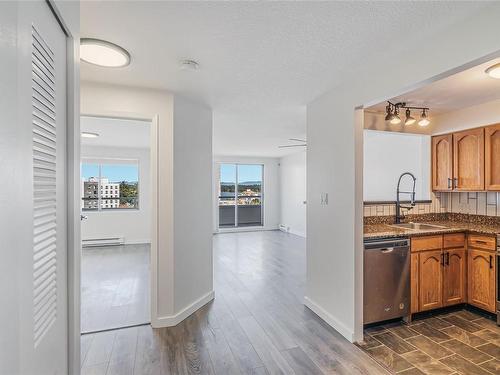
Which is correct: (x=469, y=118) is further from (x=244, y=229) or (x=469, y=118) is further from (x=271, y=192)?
(x=244, y=229)

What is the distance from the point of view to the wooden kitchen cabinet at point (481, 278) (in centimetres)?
275

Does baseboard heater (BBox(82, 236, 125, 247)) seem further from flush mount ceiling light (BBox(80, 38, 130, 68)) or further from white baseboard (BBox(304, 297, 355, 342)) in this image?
flush mount ceiling light (BBox(80, 38, 130, 68))

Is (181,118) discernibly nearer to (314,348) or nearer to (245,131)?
(245,131)

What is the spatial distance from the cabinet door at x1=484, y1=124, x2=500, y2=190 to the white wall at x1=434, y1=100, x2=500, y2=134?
11 centimetres

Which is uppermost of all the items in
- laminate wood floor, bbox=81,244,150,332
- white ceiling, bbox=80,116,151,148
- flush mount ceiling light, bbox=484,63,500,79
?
white ceiling, bbox=80,116,151,148

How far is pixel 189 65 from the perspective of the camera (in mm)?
2145

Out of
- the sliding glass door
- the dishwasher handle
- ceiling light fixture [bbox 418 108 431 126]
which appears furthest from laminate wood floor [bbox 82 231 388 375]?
the sliding glass door

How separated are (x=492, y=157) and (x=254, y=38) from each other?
2985mm

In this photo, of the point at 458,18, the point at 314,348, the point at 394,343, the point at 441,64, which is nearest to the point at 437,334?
the point at 394,343

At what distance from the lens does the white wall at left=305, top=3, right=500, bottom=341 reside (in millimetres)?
1621

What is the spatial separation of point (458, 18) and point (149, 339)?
3259 millimetres

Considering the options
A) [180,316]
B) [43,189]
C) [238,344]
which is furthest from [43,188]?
[180,316]

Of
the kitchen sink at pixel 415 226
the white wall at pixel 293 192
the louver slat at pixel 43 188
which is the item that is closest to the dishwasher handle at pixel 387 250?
the kitchen sink at pixel 415 226

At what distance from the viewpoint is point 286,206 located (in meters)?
8.32
